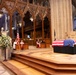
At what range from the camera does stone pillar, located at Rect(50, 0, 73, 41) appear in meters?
13.2

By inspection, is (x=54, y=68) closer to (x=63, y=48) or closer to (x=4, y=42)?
(x=63, y=48)

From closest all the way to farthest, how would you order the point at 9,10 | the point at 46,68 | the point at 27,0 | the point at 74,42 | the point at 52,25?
the point at 46,68, the point at 74,42, the point at 9,10, the point at 27,0, the point at 52,25

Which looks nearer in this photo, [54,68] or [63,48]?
[54,68]

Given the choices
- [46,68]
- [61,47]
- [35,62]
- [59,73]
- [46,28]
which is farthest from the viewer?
[46,28]

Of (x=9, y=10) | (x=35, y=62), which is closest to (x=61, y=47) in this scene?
(x=35, y=62)

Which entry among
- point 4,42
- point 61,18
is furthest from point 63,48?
point 61,18

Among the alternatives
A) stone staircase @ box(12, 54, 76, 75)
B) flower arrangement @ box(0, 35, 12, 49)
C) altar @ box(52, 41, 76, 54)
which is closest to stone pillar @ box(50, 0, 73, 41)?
altar @ box(52, 41, 76, 54)

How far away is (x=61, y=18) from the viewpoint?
522 inches

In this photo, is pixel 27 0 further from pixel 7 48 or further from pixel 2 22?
pixel 7 48

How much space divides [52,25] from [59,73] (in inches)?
375

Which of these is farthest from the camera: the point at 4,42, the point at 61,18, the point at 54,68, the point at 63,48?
the point at 61,18

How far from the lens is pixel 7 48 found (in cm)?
844

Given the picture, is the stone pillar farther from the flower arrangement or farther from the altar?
the flower arrangement

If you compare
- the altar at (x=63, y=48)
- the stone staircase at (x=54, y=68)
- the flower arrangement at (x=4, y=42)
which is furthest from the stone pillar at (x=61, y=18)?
the stone staircase at (x=54, y=68)
